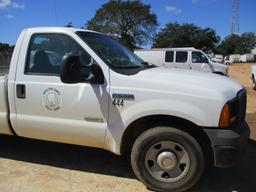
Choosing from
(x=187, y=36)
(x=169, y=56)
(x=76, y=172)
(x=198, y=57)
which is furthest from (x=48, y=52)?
(x=187, y=36)

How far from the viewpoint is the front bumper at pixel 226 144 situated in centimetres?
405

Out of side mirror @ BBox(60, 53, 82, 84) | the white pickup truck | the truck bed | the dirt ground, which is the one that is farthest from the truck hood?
the truck bed

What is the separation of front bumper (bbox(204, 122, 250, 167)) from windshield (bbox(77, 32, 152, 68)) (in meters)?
1.45

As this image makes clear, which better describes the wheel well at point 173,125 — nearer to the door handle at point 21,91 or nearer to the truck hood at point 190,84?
the truck hood at point 190,84

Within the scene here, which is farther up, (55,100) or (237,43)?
(237,43)

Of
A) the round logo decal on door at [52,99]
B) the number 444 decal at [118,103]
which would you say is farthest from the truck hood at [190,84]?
the round logo decal on door at [52,99]

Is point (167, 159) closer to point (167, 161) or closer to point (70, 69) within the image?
point (167, 161)

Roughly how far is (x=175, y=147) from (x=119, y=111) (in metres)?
0.78

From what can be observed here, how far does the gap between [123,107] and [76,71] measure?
698 mm

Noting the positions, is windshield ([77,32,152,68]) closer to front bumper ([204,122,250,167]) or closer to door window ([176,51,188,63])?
front bumper ([204,122,250,167])

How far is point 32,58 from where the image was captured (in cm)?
489

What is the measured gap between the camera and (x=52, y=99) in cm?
467

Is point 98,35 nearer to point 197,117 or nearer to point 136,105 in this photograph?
point 136,105

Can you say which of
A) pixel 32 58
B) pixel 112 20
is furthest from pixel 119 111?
pixel 112 20
